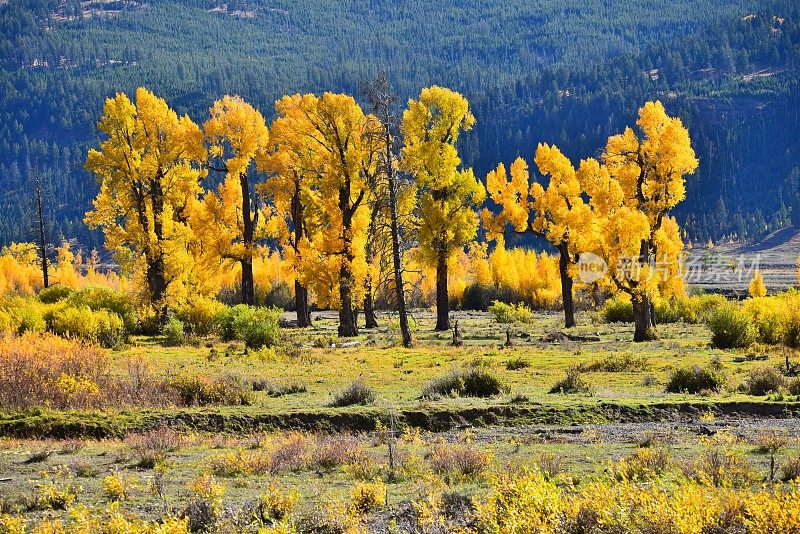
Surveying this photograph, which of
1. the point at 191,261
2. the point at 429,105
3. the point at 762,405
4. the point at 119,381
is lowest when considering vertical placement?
the point at 762,405

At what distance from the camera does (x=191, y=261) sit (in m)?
40.2

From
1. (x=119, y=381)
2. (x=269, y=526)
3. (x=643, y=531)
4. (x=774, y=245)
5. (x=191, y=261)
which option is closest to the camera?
(x=643, y=531)

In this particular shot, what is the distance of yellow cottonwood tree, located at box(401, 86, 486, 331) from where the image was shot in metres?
39.8

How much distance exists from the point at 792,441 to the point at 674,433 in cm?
214

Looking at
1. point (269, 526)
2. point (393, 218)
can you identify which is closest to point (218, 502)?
point (269, 526)

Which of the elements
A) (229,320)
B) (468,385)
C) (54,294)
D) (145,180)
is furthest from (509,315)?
(468,385)

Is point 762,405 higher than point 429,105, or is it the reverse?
point 429,105

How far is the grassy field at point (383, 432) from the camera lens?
39.0ft

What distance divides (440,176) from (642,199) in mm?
9281

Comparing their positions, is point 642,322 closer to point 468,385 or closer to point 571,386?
point 571,386

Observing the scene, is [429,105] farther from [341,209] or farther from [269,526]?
[269,526]

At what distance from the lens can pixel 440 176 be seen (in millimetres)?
40188

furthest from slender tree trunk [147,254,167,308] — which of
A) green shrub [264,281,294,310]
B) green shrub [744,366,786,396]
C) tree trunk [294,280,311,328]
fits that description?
green shrub [744,366,786,396]

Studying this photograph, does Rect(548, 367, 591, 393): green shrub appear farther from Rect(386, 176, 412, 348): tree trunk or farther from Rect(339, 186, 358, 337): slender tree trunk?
Rect(339, 186, 358, 337): slender tree trunk
